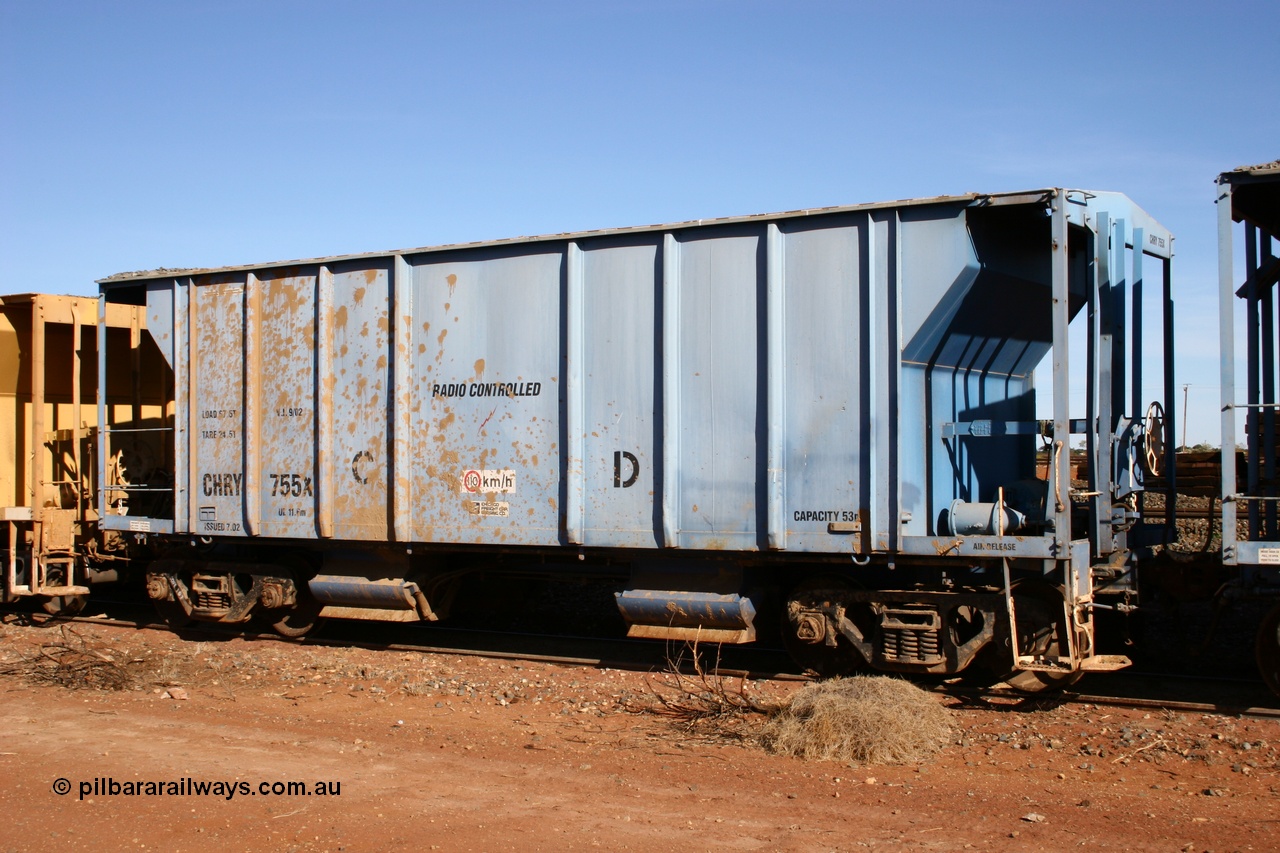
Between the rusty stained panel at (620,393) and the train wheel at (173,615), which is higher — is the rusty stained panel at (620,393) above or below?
above

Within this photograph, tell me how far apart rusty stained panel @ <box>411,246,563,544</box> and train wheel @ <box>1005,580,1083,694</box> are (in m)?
3.68

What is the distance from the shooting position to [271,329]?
10.2 meters

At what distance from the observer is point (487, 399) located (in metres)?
9.15

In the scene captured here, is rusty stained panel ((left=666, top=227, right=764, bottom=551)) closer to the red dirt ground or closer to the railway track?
the railway track

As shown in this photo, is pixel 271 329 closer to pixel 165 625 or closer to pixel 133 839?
pixel 165 625

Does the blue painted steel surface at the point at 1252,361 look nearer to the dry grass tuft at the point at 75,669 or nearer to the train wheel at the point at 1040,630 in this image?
the train wheel at the point at 1040,630

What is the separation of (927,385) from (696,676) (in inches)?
118

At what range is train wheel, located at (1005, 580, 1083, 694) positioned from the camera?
7.64 m

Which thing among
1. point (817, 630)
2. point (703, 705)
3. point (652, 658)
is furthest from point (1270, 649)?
point (652, 658)

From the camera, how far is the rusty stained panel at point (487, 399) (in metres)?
8.92

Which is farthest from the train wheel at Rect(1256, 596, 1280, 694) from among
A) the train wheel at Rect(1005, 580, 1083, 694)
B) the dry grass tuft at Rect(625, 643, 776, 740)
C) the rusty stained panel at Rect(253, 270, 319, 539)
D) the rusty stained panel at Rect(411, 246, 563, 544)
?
the rusty stained panel at Rect(253, 270, 319, 539)

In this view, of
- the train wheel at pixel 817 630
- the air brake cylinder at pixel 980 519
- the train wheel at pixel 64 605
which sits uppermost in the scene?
the air brake cylinder at pixel 980 519

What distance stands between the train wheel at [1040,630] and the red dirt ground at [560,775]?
261 millimetres

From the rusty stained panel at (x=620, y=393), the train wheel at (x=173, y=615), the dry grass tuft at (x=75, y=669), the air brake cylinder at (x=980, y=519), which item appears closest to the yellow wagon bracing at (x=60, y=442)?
the train wheel at (x=173, y=615)
